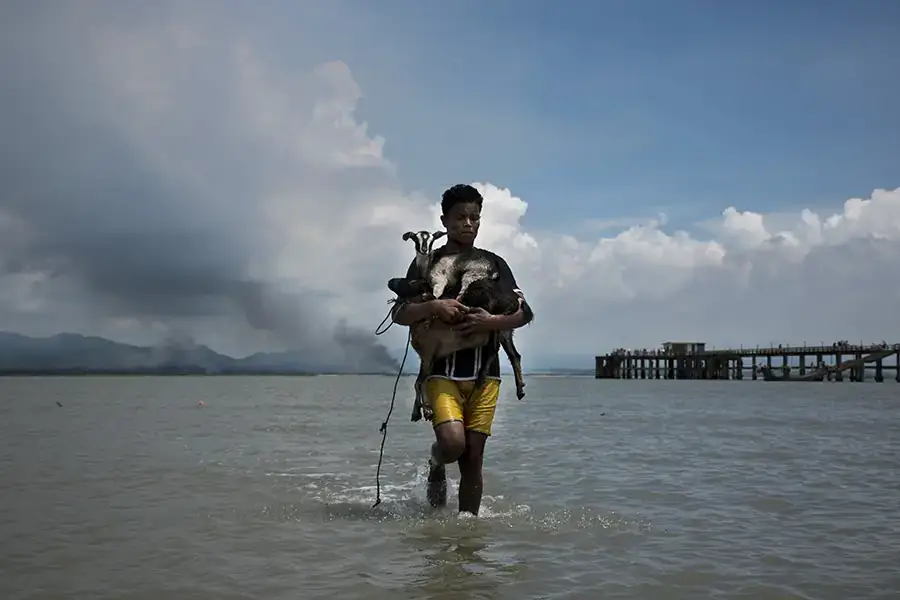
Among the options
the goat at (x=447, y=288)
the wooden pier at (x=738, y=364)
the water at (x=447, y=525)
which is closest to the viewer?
the water at (x=447, y=525)

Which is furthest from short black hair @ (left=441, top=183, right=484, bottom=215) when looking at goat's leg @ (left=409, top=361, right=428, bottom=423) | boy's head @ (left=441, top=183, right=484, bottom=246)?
goat's leg @ (left=409, top=361, right=428, bottom=423)

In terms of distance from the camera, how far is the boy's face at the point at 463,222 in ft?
20.0

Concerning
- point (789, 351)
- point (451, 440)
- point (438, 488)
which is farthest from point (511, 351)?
point (789, 351)

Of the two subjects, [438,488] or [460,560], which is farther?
[438,488]

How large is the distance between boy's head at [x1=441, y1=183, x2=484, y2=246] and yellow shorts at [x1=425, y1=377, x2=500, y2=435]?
41.7 inches

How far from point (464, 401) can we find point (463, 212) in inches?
54.8

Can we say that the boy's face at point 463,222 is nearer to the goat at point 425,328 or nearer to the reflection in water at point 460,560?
the goat at point 425,328

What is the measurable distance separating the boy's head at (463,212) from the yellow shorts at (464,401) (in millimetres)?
1058

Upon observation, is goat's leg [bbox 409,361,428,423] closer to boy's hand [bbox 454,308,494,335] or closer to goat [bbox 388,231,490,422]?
goat [bbox 388,231,490,422]

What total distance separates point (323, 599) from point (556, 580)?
1.33m

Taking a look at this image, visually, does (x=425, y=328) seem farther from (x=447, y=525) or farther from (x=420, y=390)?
(x=447, y=525)

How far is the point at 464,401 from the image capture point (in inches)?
240

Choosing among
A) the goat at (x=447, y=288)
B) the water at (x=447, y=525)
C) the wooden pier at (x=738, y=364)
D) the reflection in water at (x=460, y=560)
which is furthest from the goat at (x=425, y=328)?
the wooden pier at (x=738, y=364)

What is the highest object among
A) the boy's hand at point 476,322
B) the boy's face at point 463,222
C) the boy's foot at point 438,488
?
the boy's face at point 463,222
